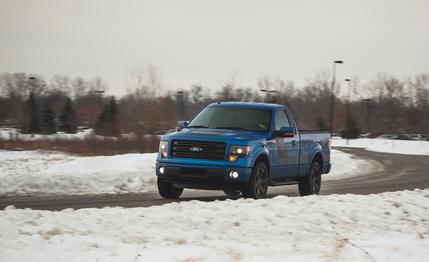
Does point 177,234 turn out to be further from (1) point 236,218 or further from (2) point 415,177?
(2) point 415,177

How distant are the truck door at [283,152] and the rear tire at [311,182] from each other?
697 mm

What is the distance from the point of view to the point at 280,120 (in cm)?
1385

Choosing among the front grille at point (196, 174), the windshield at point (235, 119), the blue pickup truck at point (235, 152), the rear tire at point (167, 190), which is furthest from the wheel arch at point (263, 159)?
the rear tire at point (167, 190)

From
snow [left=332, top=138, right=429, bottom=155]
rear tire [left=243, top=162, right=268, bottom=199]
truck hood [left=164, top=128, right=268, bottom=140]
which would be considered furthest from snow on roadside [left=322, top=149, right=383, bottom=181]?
snow [left=332, top=138, right=429, bottom=155]

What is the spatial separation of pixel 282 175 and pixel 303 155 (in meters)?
1.05

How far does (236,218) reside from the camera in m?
9.26

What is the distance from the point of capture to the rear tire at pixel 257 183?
483 inches

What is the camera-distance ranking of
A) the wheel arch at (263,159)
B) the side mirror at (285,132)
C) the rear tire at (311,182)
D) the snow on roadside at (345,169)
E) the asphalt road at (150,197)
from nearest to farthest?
the wheel arch at (263,159) → the asphalt road at (150,197) → the side mirror at (285,132) → the rear tire at (311,182) → the snow on roadside at (345,169)

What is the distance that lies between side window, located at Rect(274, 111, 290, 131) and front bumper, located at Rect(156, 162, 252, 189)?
1716mm

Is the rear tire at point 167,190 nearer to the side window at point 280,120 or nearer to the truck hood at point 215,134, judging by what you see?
the truck hood at point 215,134

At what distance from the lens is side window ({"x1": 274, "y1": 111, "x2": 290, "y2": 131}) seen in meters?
13.6

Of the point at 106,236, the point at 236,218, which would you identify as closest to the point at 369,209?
the point at 236,218

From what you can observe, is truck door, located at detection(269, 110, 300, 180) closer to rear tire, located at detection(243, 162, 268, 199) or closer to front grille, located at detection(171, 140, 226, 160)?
rear tire, located at detection(243, 162, 268, 199)

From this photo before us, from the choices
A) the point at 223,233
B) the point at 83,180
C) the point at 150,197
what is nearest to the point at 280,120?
the point at 150,197
